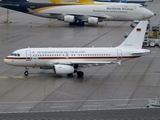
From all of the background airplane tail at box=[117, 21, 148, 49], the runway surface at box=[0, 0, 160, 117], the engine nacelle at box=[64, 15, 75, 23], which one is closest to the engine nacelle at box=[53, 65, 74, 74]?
the runway surface at box=[0, 0, 160, 117]

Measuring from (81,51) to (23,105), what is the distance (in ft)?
46.1

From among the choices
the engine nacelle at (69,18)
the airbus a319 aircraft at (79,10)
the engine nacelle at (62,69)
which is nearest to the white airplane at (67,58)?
the engine nacelle at (62,69)

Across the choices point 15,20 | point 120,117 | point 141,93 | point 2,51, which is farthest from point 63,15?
point 120,117

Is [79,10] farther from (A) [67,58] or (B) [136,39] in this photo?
(A) [67,58]

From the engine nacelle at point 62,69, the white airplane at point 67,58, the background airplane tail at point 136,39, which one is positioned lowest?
the engine nacelle at point 62,69

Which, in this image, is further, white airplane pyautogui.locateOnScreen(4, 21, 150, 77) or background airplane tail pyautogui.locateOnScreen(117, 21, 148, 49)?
background airplane tail pyautogui.locateOnScreen(117, 21, 148, 49)

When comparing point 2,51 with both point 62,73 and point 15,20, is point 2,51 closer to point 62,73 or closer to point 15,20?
point 62,73

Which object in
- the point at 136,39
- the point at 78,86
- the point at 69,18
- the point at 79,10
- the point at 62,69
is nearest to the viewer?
the point at 78,86

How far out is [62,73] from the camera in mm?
57125

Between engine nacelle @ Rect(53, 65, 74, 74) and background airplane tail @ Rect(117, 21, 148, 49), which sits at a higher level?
background airplane tail @ Rect(117, 21, 148, 49)

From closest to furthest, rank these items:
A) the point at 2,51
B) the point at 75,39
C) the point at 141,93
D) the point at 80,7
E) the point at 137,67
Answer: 1. the point at 141,93
2. the point at 137,67
3. the point at 2,51
4. the point at 75,39
5. the point at 80,7

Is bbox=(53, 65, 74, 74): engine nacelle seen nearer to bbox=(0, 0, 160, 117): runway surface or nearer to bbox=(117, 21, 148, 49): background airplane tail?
bbox=(0, 0, 160, 117): runway surface

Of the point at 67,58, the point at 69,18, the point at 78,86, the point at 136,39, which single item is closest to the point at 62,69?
the point at 67,58

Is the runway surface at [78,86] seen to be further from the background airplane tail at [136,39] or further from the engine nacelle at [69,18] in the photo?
the engine nacelle at [69,18]
